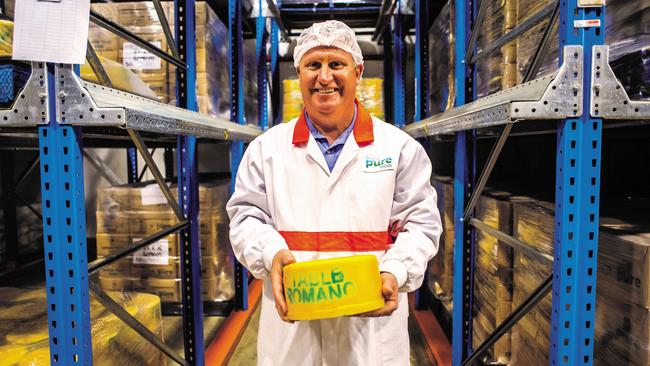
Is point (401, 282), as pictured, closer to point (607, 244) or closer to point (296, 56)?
point (607, 244)

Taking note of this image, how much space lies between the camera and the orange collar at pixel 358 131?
73.0 inches

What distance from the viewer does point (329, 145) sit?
1.95 meters

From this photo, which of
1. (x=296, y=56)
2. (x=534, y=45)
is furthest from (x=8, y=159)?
(x=534, y=45)

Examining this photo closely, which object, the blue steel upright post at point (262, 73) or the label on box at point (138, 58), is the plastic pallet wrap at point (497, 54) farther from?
the blue steel upright post at point (262, 73)

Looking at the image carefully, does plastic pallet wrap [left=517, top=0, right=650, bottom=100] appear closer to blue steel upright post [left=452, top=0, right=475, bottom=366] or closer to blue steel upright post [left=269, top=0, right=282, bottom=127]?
blue steel upright post [left=452, top=0, right=475, bottom=366]

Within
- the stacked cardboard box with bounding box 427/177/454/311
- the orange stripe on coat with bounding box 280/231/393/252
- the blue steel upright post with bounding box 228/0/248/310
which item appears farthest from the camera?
the blue steel upright post with bounding box 228/0/248/310

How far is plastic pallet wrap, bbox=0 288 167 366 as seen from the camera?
1896 mm

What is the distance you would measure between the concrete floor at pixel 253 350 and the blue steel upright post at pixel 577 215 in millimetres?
1862

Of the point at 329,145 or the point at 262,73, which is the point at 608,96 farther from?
the point at 262,73

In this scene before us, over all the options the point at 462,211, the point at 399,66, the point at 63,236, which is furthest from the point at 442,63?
the point at 63,236

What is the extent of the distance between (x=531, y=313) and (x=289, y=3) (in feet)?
12.9

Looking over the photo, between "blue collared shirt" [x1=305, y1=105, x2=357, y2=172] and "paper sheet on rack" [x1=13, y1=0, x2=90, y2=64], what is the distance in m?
0.92

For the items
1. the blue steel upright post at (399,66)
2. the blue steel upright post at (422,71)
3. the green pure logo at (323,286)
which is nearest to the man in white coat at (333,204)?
the green pure logo at (323,286)

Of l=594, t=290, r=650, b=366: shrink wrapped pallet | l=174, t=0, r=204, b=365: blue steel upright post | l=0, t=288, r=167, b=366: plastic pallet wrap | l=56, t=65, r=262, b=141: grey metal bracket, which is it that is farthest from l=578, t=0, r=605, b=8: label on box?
l=0, t=288, r=167, b=366: plastic pallet wrap
